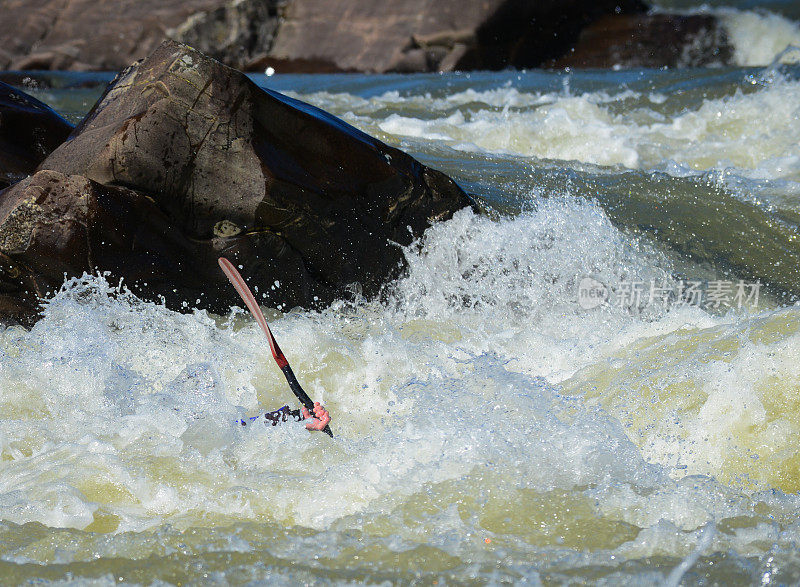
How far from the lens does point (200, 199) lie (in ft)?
9.84

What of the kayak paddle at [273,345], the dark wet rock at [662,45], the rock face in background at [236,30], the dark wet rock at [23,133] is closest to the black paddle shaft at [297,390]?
the kayak paddle at [273,345]

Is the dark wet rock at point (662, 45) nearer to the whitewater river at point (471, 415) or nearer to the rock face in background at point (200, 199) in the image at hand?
the whitewater river at point (471, 415)

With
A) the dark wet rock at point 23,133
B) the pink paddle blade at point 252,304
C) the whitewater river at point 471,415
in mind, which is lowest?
the whitewater river at point 471,415

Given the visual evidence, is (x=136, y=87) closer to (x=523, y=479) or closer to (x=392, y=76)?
(x=523, y=479)

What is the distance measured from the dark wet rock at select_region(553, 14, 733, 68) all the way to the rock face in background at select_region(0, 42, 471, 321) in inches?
314

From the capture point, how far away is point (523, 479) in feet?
7.08

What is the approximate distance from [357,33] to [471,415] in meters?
9.48

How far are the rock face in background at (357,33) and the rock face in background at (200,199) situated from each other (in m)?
7.65

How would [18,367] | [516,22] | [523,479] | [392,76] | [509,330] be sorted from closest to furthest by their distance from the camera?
[523,479] → [18,367] → [509,330] → [392,76] → [516,22]

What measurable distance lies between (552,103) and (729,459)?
207 inches

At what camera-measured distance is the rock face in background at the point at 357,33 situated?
10430 mm

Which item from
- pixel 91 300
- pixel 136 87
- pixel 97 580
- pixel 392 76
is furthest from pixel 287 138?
pixel 392 76

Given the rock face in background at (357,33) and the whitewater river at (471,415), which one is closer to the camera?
the whitewater river at (471,415)

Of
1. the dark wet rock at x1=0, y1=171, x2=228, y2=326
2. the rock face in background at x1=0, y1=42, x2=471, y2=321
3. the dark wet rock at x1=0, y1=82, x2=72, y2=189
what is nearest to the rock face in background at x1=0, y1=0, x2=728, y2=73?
the dark wet rock at x1=0, y1=82, x2=72, y2=189
